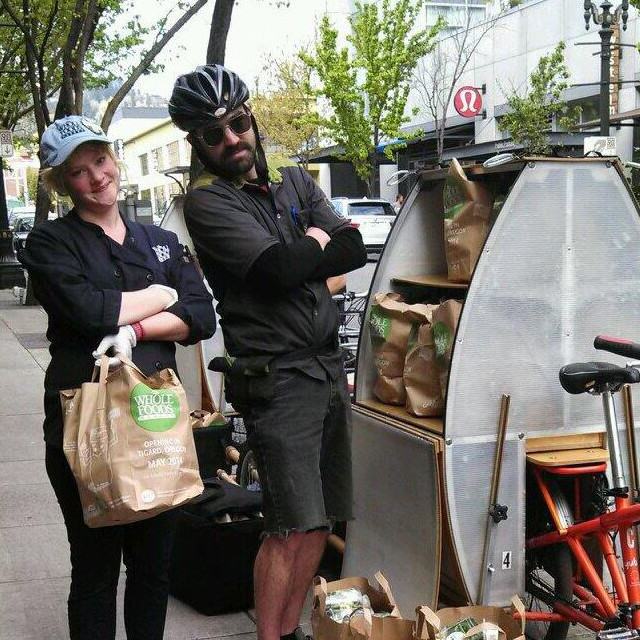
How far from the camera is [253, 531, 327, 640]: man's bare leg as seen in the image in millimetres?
3189

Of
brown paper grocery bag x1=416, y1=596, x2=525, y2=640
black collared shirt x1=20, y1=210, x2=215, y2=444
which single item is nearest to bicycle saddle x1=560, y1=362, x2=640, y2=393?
brown paper grocery bag x1=416, y1=596, x2=525, y2=640

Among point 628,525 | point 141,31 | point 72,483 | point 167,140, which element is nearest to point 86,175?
point 72,483

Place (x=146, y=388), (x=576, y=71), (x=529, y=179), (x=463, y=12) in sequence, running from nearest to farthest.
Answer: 1. (x=146, y=388)
2. (x=529, y=179)
3. (x=576, y=71)
4. (x=463, y=12)

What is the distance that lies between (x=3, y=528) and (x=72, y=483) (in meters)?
2.50

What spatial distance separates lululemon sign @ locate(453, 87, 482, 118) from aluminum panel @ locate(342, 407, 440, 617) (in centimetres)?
2736

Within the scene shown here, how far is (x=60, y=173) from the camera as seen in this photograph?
9.78ft

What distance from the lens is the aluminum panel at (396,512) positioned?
11.0 feet

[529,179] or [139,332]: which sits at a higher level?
[529,179]

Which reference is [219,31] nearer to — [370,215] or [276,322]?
[276,322]

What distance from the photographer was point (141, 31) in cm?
1761

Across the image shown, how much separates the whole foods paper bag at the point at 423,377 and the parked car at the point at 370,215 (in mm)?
20250

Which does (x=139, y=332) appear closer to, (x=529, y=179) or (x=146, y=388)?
(x=146, y=388)

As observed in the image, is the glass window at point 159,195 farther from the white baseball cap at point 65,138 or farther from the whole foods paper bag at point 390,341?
the white baseball cap at point 65,138

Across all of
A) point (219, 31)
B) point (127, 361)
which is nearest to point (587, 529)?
point (127, 361)
